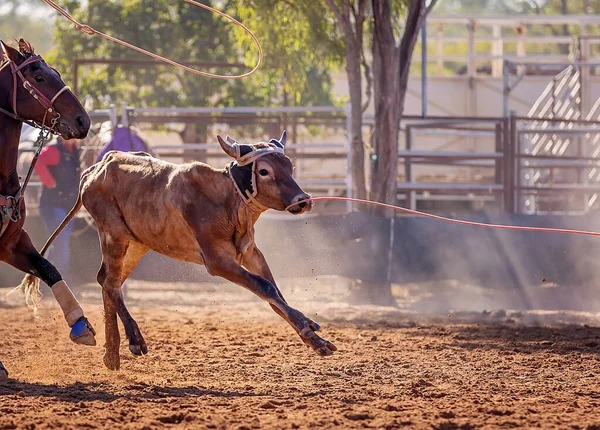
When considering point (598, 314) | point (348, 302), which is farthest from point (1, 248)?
point (598, 314)

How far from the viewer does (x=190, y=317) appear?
1027 centimetres

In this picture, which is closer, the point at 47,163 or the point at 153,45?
the point at 47,163

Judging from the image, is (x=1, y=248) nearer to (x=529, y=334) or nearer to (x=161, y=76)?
(x=529, y=334)

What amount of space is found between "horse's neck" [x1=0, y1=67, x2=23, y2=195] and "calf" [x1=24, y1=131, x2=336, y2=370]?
80cm

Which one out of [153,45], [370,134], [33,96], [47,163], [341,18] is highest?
[153,45]

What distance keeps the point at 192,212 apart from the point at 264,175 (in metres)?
0.60

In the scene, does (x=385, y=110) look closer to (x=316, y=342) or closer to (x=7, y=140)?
(x=7, y=140)

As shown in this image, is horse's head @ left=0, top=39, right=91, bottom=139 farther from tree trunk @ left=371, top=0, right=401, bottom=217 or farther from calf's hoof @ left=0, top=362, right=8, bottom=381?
tree trunk @ left=371, top=0, right=401, bottom=217

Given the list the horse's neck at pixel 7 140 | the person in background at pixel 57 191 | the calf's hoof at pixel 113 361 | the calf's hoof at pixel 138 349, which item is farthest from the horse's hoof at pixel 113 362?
the person in background at pixel 57 191

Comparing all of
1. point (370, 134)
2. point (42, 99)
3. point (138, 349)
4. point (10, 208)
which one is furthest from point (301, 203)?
point (370, 134)

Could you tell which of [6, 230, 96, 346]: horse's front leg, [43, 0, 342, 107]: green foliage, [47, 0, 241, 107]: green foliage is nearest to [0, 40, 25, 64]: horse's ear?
[6, 230, 96, 346]: horse's front leg

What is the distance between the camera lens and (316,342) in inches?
224

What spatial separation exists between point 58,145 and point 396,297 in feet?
14.6

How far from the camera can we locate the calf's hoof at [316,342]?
5.66m
